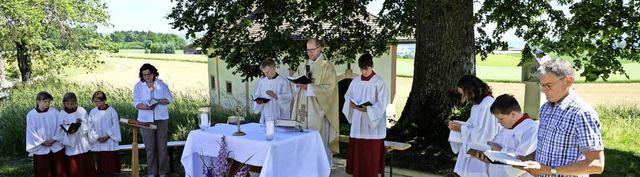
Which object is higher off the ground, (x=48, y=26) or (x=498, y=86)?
(x=48, y=26)

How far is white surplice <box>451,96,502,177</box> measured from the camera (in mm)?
4668

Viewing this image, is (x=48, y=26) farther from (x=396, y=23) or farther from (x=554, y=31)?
(x=554, y=31)

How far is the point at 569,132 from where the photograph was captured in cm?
300

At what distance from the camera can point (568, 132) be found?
9.87 ft

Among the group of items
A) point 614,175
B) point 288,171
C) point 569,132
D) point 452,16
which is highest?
point 452,16

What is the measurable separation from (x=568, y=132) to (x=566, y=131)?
0.5 inches

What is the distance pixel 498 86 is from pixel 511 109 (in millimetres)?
35236

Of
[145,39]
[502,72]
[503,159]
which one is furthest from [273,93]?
[145,39]

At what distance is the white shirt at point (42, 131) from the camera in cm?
608

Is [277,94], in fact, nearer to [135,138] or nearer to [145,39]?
[135,138]

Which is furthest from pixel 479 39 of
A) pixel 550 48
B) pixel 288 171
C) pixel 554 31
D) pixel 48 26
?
pixel 48 26

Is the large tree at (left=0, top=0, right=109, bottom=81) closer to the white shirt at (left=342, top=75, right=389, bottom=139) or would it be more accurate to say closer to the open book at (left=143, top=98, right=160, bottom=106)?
the open book at (left=143, top=98, right=160, bottom=106)

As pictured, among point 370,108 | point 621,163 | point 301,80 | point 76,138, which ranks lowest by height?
point 621,163

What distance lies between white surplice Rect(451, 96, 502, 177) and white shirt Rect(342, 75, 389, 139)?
138cm
